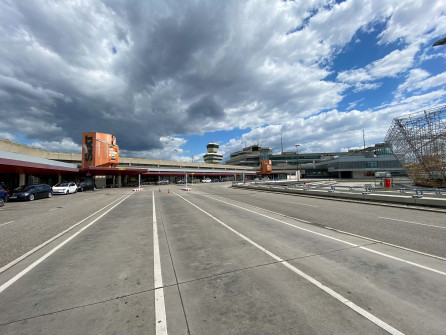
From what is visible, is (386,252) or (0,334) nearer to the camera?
(0,334)

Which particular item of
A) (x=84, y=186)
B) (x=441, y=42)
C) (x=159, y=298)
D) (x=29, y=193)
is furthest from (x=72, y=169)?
(x=441, y=42)

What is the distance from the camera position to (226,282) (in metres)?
3.99

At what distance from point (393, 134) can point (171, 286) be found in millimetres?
46051

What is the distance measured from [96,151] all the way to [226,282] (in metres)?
50.3

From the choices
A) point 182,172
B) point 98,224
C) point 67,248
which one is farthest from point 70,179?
point 67,248

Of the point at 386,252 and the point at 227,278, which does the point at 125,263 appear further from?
the point at 386,252

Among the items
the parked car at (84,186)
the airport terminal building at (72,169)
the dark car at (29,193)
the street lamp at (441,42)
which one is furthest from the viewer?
the parked car at (84,186)

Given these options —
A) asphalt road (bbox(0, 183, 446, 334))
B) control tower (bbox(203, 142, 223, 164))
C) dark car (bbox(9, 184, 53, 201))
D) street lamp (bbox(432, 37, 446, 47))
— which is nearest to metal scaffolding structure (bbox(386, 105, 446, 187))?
street lamp (bbox(432, 37, 446, 47))

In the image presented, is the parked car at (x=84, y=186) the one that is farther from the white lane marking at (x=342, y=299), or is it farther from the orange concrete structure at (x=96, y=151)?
the white lane marking at (x=342, y=299)

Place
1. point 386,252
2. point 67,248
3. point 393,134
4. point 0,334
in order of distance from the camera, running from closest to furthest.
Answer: point 0,334
point 386,252
point 67,248
point 393,134

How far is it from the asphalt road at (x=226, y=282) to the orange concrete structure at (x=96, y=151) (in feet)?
140

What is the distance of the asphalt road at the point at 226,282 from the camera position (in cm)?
284

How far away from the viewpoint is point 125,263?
5.04 meters

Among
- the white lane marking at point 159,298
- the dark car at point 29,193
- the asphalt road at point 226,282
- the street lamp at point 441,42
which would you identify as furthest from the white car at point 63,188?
the street lamp at point 441,42
